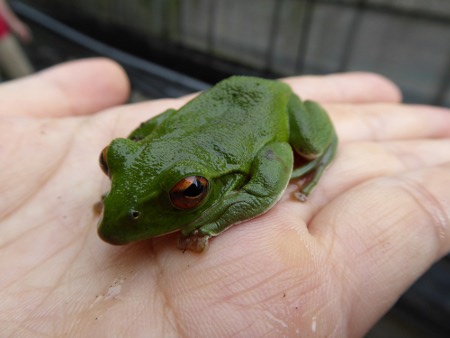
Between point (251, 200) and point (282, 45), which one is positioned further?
point (282, 45)

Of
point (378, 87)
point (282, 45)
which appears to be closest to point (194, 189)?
point (378, 87)

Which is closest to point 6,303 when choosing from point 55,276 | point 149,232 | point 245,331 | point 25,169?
point 55,276

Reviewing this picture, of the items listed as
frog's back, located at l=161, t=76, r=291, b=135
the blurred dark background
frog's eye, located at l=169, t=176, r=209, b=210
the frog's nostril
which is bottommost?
the blurred dark background

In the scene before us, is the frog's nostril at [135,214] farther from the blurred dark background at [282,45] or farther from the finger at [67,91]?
the blurred dark background at [282,45]

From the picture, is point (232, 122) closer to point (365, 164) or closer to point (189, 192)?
point (189, 192)

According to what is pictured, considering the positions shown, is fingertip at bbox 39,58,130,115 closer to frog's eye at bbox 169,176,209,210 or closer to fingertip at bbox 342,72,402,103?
frog's eye at bbox 169,176,209,210

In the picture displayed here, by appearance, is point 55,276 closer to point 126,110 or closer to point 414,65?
point 126,110

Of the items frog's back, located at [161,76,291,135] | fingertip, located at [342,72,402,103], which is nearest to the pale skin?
frog's back, located at [161,76,291,135]

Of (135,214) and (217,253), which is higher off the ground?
(135,214)
